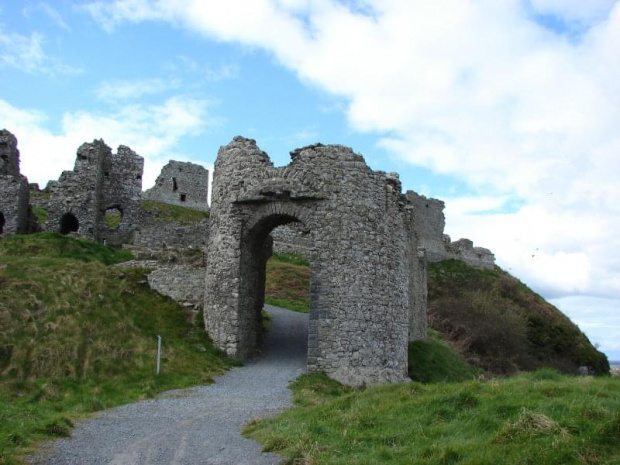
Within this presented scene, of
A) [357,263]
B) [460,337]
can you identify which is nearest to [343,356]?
[357,263]

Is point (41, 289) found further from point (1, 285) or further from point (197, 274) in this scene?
point (197, 274)

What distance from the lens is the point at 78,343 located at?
16.7m

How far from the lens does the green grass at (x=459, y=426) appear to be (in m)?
7.74

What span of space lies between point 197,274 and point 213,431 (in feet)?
37.1

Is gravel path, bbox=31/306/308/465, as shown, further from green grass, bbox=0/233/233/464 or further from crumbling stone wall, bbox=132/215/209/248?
crumbling stone wall, bbox=132/215/209/248

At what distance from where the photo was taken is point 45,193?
1688 inches

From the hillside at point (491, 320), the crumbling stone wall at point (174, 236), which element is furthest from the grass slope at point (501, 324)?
the crumbling stone wall at point (174, 236)

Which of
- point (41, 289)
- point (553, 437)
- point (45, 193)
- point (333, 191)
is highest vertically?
point (45, 193)

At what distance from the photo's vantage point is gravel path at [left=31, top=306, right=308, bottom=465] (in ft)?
32.2

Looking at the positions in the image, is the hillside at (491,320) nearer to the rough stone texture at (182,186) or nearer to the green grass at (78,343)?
the green grass at (78,343)

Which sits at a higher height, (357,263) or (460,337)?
(357,263)

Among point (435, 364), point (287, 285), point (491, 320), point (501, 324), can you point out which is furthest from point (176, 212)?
point (435, 364)

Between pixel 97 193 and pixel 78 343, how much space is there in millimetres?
14902

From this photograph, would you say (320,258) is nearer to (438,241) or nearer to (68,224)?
(68,224)
